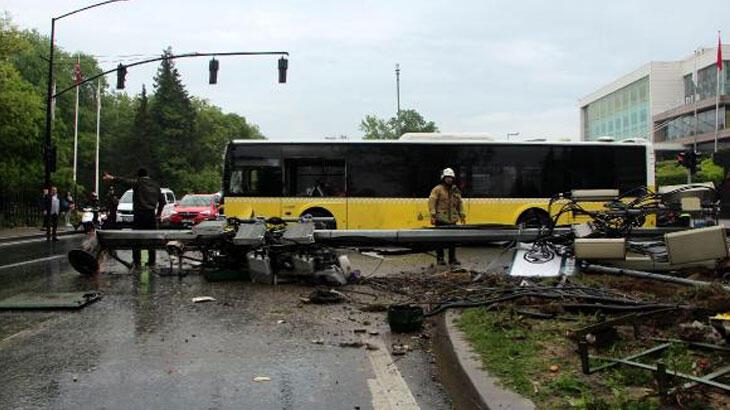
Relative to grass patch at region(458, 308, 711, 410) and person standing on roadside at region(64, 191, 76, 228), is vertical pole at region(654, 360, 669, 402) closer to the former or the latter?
grass patch at region(458, 308, 711, 410)

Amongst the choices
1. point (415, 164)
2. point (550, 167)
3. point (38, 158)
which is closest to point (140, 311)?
point (415, 164)

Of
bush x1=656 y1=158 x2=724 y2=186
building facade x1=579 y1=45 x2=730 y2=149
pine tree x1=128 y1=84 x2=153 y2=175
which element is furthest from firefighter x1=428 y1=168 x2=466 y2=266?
building facade x1=579 y1=45 x2=730 y2=149

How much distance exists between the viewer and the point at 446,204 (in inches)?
503

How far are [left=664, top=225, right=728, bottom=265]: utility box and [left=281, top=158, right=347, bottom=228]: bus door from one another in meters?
11.6

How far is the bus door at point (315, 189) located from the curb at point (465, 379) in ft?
42.7

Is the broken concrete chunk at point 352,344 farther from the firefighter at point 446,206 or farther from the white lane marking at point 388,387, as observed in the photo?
the firefighter at point 446,206

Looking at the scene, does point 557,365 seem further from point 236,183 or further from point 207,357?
point 236,183

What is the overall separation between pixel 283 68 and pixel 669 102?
81341 mm

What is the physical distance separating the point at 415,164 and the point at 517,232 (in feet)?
28.1

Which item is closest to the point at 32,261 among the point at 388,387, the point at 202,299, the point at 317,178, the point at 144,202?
the point at 144,202

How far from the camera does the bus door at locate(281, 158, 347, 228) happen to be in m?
19.3

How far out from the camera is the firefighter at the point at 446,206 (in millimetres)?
12555

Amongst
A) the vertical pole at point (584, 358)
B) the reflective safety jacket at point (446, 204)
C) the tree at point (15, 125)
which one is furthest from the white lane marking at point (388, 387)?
the tree at point (15, 125)

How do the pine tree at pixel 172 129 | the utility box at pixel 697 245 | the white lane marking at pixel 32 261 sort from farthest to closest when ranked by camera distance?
the pine tree at pixel 172 129
the white lane marking at pixel 32 261
the utility box at pixel 697 245
